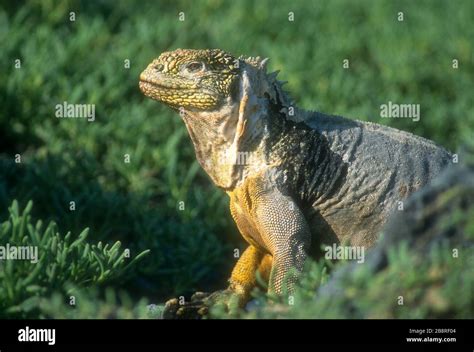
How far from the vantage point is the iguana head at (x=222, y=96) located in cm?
675

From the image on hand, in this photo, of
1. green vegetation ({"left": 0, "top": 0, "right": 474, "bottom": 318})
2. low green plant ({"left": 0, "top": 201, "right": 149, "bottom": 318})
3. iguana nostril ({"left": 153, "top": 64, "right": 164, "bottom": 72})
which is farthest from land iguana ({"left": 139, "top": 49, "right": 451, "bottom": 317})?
green vegetation ({"left": 0, "top": 0, "right": 474, "bottom": 318})

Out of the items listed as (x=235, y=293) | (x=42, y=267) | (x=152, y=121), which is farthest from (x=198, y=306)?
(x=152, y=121)

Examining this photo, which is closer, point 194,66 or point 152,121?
point 194,66

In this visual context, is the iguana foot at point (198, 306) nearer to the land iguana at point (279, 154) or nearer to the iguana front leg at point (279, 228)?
the land iguana at point (279, 154)

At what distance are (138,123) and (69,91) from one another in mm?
730

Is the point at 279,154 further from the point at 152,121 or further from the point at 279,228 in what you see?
the point at 152,121

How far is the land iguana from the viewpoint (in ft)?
22.2

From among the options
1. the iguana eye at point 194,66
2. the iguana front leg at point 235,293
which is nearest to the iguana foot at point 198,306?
the iguana front leg at point 235,293

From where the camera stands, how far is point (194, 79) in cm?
679

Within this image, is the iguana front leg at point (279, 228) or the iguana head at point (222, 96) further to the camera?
the iguana head at point (222, 96)

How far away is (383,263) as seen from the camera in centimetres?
541

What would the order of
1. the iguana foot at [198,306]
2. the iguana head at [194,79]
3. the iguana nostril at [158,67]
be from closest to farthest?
the iguana foot at [198,306]
the iguana head at [194,79]
the iguana nostril at [158,67]

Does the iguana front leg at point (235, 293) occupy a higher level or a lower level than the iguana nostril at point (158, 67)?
lower

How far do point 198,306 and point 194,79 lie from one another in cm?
137
